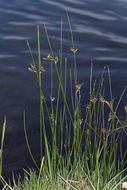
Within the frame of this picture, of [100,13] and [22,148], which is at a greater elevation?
[100,13]

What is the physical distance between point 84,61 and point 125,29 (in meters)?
1.13

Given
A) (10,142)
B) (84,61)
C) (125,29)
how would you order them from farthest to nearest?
(125,29), (84,61), (10,142)

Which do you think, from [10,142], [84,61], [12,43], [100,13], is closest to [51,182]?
[10,142]

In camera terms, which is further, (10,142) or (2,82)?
(2,82)

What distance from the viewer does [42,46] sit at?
543 cm

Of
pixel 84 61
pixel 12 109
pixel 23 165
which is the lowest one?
pixel 23 165

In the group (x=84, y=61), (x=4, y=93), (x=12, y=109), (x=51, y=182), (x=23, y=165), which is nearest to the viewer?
(x=51, y=182)

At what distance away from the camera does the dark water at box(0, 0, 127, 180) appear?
4027 millimetres

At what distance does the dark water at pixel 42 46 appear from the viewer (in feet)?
13.2

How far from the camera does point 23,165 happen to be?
3.46 m

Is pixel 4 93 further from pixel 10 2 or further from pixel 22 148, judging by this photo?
pixel 10 2

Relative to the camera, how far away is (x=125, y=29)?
5.93 metres

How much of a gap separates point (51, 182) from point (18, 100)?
2091mm

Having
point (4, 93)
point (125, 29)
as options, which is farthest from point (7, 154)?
point (125, 29)
